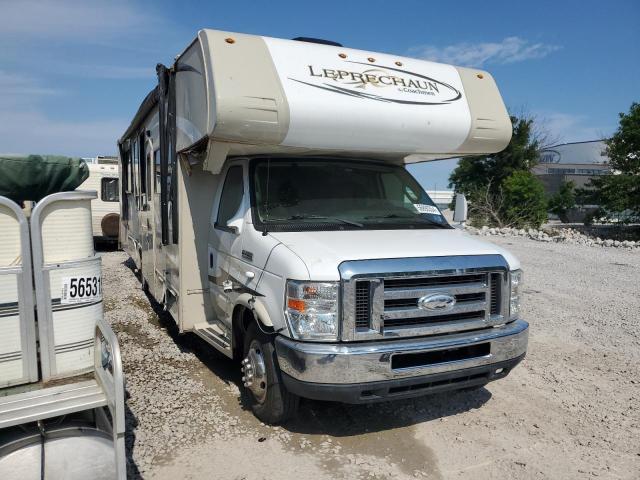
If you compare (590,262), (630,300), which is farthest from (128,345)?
(590,262)

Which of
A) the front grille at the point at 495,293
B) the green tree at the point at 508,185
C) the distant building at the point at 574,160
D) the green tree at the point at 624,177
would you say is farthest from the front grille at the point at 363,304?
the distant building at the point at 574,160

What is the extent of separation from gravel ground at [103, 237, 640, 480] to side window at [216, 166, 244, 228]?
158cm

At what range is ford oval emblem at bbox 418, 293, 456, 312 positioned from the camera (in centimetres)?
376

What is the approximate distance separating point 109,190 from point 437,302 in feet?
43.0

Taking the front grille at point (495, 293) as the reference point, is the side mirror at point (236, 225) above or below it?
above

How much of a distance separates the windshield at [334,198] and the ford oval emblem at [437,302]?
Answer: 0.94 meters

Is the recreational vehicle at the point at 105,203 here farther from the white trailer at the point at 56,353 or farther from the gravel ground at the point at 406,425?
the white trailer at the point at 56,353

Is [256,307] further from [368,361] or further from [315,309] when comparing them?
[368,361]

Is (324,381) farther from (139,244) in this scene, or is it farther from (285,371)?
(139,244)

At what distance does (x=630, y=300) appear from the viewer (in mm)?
8633

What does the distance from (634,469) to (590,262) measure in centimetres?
1034

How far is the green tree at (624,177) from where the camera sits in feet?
72.5

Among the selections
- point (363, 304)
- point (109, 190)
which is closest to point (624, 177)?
point (109, 190)

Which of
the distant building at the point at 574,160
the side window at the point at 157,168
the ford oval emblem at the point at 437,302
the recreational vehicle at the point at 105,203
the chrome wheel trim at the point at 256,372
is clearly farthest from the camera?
the distant building at the point at 574,160
